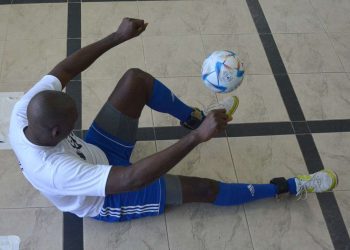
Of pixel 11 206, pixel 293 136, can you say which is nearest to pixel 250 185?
pixel 293 136

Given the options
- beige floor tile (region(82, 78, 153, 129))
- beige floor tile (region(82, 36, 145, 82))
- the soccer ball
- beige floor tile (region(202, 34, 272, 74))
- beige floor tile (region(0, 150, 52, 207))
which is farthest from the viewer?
beige floor tile (region(202, 34, 272, 74))

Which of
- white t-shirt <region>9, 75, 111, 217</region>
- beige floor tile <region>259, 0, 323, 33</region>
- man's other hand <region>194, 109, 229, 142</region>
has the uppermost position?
man's other hand <region>194, 109, 229, 142</region>

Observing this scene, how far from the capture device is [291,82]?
10.3ft

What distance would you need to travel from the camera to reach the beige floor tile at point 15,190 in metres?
2.40

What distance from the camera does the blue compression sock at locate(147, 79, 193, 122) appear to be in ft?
7.65

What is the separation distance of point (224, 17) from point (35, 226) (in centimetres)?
208

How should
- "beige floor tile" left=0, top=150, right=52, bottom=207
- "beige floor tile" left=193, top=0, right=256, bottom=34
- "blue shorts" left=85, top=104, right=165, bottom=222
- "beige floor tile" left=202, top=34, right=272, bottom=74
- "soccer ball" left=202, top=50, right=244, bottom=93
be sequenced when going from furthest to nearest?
"beige floor tile" left=193, top=0, right=256, bottom=34, "beige floor tile" left=202, top=34, right=272, bottom=74, "beige floor tile" left=0, top=150, right=52, bottom=207, "soccer ball" left=202, top=50, right=244, bottom=93, "blue shorts" left=85, top=104, right=165, bottom=222

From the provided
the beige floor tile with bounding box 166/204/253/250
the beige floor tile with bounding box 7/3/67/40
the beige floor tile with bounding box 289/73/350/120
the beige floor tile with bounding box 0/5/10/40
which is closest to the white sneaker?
the beige floor tile with bounding box 166/204/253/250

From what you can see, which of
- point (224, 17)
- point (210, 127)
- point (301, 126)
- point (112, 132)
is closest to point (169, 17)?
point (224, 17)

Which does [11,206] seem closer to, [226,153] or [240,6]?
[226,153]

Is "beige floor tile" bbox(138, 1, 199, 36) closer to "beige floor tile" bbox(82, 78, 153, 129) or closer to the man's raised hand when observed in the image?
"beige floor tile" bbox(82, 78, 153, 129)

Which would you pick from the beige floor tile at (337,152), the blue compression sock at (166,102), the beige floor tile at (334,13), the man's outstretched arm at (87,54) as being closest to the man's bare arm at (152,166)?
the man's outstretched arm at (87,54)

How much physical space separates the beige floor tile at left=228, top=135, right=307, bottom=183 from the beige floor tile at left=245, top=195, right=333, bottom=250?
0.17m

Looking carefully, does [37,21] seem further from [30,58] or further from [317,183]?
[317,183]
